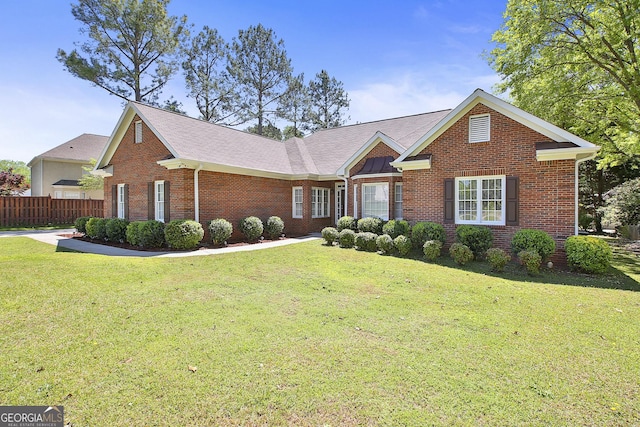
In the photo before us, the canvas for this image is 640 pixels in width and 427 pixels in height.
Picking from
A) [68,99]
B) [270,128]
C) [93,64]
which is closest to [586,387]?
[68,99]

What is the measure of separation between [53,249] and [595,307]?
16546 millimetres

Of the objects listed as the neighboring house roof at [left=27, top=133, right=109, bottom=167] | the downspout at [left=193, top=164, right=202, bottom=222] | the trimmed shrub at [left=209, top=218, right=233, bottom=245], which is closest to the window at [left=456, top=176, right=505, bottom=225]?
the trimmed shrub at [left=209, top=218, right=233, bottom=245]

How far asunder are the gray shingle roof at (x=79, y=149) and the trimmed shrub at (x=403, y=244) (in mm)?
31030

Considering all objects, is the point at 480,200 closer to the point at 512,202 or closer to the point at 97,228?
the point at 512,202

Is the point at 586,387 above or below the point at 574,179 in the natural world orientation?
below

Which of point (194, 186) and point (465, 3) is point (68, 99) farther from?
point (465, 3)

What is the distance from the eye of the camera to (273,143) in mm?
20859

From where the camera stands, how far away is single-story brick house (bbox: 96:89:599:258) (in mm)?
10445

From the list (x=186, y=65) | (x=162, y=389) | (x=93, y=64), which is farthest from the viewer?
(x=186, y=65)

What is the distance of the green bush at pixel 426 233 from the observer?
11375 millimetres

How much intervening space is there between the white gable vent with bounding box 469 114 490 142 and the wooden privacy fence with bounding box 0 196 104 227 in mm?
26702

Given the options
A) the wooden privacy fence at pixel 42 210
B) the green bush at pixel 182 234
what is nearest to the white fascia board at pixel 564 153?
the green bush at pixel 182 234

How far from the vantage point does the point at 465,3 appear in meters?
12.1

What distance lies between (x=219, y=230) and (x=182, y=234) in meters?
1.51
